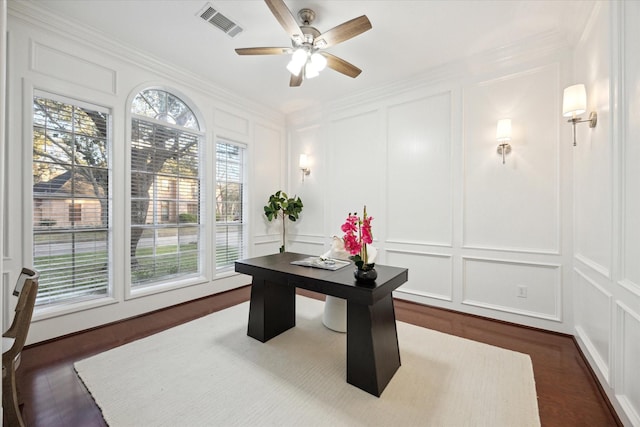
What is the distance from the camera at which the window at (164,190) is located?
130 inches

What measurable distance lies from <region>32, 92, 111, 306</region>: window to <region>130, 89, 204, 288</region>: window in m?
0.32

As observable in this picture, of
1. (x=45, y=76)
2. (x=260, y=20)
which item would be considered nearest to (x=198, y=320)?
(x=45, y=76)

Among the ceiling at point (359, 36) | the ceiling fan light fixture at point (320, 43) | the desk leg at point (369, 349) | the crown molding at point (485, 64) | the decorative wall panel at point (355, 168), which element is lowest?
the desk leg at point (369, 349)

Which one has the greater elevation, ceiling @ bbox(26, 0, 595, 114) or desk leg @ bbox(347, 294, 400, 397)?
ceiling @ bbox(26, 0, 595, 114)

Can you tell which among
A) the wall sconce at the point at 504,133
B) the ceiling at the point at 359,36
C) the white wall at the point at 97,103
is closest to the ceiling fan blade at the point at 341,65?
the ceiling at the point at 359,36

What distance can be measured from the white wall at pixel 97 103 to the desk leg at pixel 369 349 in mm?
2593

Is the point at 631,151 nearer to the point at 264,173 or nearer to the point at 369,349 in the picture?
the point at 369,349

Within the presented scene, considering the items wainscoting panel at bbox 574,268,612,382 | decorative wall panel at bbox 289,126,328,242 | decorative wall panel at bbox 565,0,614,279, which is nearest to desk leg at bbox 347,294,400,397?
wainscoting panel at bbox 574,268,612,382

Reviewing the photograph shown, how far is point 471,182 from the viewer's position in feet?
10.7

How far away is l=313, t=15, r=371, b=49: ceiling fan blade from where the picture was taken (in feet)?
6.97

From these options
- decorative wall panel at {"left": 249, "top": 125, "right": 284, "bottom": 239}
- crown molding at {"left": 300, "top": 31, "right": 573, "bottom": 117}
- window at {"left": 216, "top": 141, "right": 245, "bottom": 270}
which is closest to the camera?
crown molding at {"left": 300, "top": 31, "right": 573, "bottom": 117}

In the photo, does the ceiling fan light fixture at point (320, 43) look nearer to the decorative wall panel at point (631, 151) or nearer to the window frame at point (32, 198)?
the decorative wall panel at point (631, 151)

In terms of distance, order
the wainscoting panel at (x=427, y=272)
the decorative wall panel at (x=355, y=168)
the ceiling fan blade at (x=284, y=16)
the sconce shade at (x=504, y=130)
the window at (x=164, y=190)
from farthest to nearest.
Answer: the decorative wall panel at (x=355, y=168)
the wainscoting panel at (x=427, y=272)
the window at (x=164, y=190)
the sconce shade at (x=504, y=130)
the ceiling fan blade at (x=284, y=16)

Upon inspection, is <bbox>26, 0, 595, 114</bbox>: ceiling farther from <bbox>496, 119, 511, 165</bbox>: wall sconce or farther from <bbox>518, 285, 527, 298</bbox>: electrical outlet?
<bbox>518, 285, 527, 298</bbox>: electrical outlet
